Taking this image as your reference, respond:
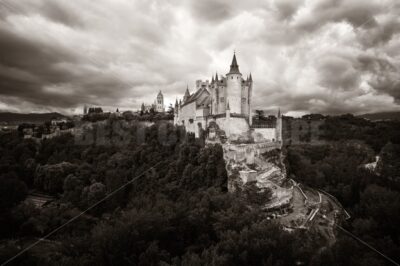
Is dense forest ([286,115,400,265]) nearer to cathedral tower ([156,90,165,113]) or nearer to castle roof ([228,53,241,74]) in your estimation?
castle roof ([228,53,241,74])

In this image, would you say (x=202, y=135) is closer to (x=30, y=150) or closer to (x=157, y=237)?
(x=157, y=237)

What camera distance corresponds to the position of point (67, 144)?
6656cm

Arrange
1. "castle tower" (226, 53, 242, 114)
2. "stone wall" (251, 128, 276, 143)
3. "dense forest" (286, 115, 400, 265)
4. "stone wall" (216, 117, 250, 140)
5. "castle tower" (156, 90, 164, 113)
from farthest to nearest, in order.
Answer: "castle tower" (156, 90, 164, 113), "stone wall" (251, 128, 276, 143), "castle tower" (226, 53, 242, 114), "stone wall" (216, 117, 250, 140), "dense forest" (286, 115, 400, 265)

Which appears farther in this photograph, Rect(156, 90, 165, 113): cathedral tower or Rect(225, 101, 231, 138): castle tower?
Rect(156, 90, 165, 113): cathedral tower

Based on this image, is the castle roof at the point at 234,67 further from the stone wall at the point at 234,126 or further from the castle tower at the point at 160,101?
the castle tower at the point at 160,101

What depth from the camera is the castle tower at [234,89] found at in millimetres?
41188

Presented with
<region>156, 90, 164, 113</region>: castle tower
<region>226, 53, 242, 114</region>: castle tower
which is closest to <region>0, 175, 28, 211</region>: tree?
<region>226, 53, 242, 114</region>: castle tower

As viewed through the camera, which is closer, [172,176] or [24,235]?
[24,235]

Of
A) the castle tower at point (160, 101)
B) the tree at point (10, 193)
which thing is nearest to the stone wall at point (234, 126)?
the tree at point (10, 193)

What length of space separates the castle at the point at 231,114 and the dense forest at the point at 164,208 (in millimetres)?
3781

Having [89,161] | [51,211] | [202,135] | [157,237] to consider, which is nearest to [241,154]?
[202,135]

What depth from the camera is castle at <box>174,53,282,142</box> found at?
4009cm

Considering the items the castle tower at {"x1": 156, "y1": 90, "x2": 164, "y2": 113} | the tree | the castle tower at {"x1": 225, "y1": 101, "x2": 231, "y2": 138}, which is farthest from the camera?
the castle tower at {"x1": 156, "y1": 90, "x2": 164, "y2": 113}

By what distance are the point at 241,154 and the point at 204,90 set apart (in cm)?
2046
